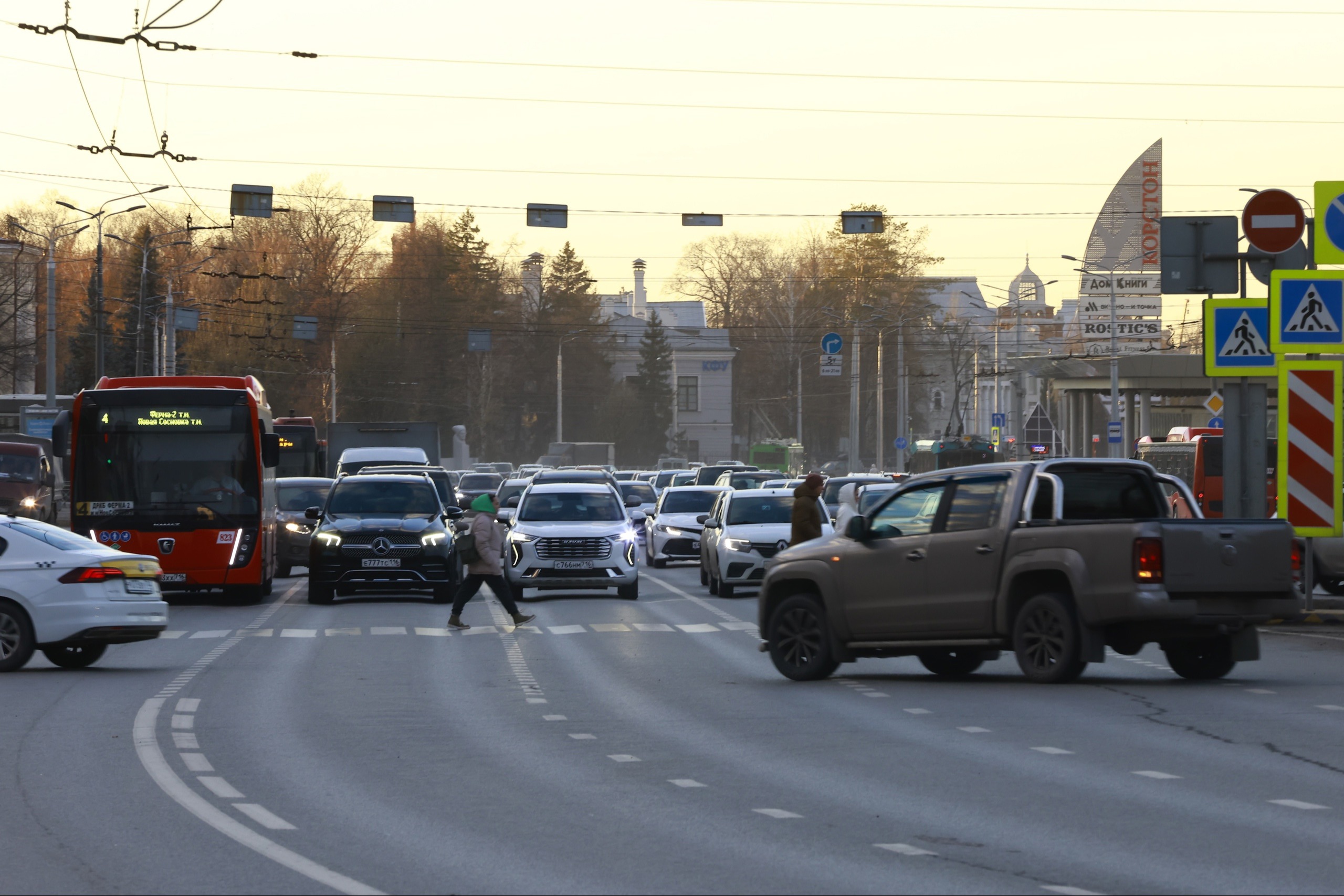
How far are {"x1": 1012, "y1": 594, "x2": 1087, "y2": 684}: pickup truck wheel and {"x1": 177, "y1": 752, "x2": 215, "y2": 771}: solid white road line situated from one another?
20.4 ft

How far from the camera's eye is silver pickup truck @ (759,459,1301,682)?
13484mm

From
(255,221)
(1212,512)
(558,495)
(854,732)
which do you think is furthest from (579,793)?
(255,221)

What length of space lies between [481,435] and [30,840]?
106 meters

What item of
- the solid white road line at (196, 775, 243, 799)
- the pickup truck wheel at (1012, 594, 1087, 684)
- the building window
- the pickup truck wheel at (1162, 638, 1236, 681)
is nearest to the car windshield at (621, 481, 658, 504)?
the pickup truck wheel at (1162, 638, 1236, 681)

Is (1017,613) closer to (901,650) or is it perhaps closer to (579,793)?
(901,650)

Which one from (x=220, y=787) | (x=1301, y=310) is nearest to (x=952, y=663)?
(x=1301, y=310)

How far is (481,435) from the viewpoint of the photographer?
372ft

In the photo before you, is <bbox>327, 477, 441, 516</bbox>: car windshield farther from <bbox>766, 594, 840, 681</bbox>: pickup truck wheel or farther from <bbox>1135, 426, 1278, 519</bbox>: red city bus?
<bbox>766, 594, 840, 681</bbox>: pickup truck wheel

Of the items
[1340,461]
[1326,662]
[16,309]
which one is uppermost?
[16,309]

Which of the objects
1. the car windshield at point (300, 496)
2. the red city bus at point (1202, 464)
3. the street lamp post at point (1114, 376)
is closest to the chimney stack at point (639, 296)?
the street lamp post at point (1114, 376)

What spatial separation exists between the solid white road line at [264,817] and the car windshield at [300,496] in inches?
1035

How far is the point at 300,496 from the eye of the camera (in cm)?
3522

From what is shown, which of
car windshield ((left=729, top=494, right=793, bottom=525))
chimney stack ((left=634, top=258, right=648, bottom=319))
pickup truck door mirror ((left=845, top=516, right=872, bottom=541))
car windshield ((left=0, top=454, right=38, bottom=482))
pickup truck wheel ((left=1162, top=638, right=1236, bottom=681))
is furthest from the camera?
chimney stack ((left=634, top=258, right=648, bottom=319))

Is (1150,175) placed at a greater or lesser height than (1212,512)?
greater
